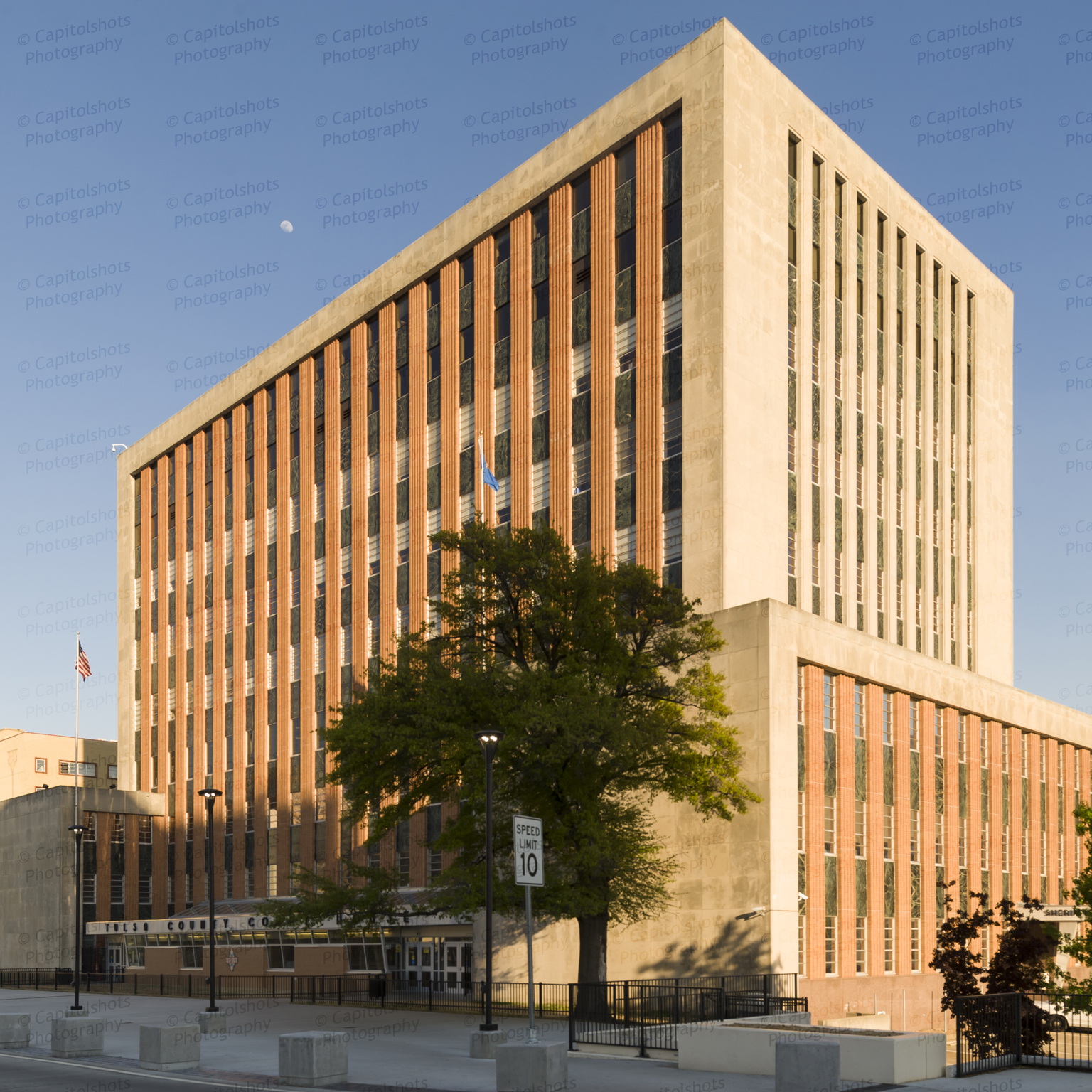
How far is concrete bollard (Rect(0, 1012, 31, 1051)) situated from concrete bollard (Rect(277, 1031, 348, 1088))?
36.6ft

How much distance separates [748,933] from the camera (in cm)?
3709

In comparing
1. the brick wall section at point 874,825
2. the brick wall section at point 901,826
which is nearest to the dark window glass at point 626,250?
the brick wall section at point 874,825

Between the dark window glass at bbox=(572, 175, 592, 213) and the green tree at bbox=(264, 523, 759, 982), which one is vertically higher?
the dark window glass at bbox=(572, 175, 592, 213)

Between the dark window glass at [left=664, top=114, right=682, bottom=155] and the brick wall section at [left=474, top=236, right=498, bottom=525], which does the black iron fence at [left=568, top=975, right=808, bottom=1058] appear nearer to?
the brick wall section at [left=474, top=236, right=498, bottom=525]

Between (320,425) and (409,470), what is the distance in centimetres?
998

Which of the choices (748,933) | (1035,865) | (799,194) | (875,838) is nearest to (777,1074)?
(748,933)

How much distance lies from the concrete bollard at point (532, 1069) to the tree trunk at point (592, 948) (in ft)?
46.0

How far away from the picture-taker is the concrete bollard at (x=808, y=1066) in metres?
18.8

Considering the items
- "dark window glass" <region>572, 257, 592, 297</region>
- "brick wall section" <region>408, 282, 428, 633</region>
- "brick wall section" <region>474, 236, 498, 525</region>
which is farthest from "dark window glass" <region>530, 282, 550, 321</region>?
"brick wall section" <region>408, 282, 428, 633</region>

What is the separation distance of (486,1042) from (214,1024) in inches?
422

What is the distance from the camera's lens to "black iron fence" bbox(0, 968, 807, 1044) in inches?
1098

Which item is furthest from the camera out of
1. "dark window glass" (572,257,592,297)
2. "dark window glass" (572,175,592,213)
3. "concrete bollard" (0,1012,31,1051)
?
"dark window glass" (572,175,592,213)

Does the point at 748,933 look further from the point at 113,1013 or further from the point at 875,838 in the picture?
the point at 113,1013

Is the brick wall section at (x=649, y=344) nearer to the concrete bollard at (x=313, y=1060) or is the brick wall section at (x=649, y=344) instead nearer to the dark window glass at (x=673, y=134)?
the dark window glass at (x=673, y=134)
